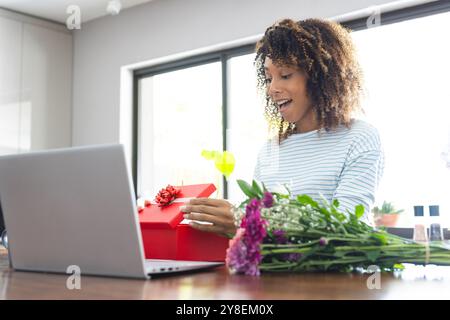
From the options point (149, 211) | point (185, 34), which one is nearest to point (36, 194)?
point (149, 211)

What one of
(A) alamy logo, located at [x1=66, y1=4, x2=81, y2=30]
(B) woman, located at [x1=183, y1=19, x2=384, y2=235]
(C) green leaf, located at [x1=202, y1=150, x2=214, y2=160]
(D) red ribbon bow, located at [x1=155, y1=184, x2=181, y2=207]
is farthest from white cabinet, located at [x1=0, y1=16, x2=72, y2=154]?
(D) red ribbon bow, located at [x1=155, y1=184, x2=181, y2=207]

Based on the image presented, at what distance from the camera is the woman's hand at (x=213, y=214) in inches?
37.5

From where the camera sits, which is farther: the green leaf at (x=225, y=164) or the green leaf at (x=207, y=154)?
the green leaf at (x=225, y=164)

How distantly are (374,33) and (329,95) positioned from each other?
169 centimetres

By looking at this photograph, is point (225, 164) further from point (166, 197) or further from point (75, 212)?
point (75, 212)

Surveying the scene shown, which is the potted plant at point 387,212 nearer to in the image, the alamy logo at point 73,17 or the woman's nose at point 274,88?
the woman's nose at point 274,88

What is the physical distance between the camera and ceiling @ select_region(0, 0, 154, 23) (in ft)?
12.6

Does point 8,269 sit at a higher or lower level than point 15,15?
lower

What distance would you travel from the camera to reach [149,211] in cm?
111

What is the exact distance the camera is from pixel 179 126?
3838 millimetres

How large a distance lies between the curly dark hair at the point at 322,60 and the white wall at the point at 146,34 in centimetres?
152

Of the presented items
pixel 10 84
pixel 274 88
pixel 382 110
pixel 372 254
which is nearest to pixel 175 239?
pixel 372 254

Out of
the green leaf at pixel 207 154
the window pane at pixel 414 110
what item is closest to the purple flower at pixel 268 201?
the green leaf at pixel 207 154
